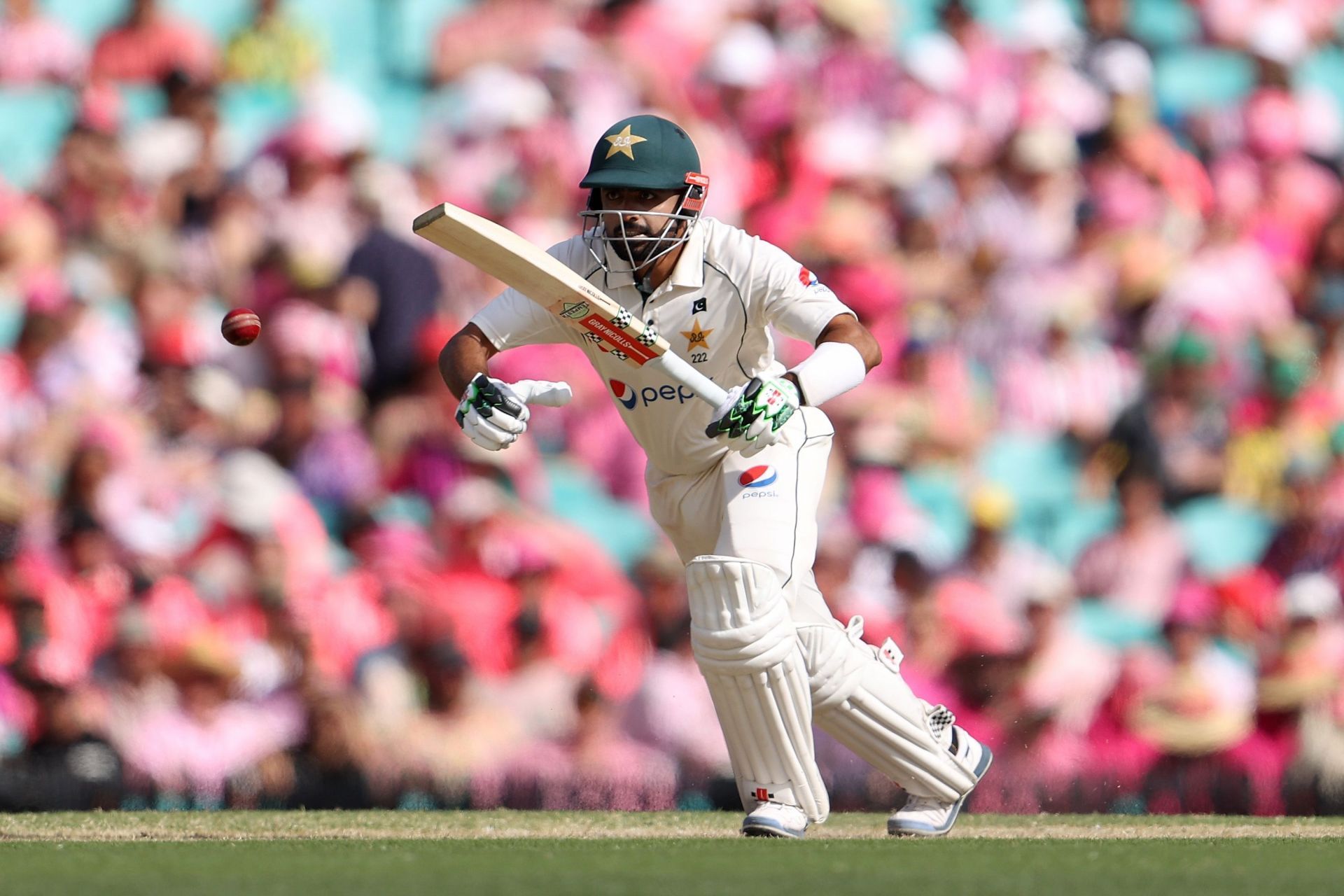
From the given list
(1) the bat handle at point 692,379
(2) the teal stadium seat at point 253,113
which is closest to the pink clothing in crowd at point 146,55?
(2) the teal stadium seat at point 253,113

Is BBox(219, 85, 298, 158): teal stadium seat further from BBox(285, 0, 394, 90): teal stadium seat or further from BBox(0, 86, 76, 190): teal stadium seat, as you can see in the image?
BBox(0, 86, 76, 190): teal stadium seat

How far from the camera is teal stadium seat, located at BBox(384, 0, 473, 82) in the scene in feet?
23.5

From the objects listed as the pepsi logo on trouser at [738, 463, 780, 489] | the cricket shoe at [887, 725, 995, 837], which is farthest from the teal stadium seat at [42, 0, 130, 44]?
the cricket shoe at [887, 725, 995, 837]

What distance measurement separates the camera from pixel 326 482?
19.9 feet

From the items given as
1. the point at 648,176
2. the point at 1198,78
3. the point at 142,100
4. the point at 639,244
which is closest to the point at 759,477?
the point at 639,244

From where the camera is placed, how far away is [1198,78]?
7898 millimetres

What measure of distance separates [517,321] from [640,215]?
1.32ft

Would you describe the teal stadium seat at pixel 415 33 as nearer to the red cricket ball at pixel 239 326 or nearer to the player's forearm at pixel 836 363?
the red cricket ball at pixel 239 326

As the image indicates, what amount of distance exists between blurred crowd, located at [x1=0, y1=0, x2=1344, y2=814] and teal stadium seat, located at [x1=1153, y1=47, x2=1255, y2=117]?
0.9 inches

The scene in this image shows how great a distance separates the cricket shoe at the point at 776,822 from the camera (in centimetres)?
398

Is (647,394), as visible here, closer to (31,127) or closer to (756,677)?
(756,677)

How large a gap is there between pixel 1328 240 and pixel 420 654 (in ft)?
12.8

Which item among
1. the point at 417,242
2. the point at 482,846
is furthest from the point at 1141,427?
the point at 482,846

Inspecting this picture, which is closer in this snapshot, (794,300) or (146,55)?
(794,300)
